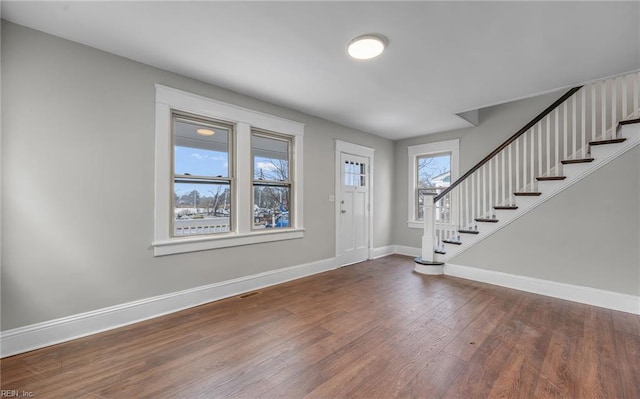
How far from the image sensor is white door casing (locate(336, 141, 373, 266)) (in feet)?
15.3

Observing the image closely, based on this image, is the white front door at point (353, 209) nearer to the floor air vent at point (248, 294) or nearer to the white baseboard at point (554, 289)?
the white baseboard at point (554, 289)

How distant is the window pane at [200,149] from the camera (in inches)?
115

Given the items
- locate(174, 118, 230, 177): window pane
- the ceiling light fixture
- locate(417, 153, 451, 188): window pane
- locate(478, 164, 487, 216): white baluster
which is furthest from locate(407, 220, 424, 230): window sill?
the ceiling light fixture

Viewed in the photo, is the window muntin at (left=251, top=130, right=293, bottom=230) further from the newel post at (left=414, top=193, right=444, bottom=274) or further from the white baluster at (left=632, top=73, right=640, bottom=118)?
the white baluster at (left=632, top=73, right=640, bottom=118)

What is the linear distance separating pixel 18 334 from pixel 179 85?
262cm

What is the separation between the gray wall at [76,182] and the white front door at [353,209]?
251cm

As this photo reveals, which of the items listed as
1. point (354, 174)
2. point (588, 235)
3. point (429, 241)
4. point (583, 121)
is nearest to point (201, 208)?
point (354, 174)

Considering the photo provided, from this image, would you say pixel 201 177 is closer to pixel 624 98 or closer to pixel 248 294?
pixel 248 294

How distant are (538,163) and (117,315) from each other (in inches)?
225

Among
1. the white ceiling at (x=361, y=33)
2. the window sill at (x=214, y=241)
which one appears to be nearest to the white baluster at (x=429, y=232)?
the white ceiling at (x=361, y=33)

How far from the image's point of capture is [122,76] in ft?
8.14

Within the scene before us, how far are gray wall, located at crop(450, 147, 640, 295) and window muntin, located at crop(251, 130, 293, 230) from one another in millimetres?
3305

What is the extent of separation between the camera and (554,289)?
327 centimetres

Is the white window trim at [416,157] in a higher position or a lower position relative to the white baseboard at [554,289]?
higher
